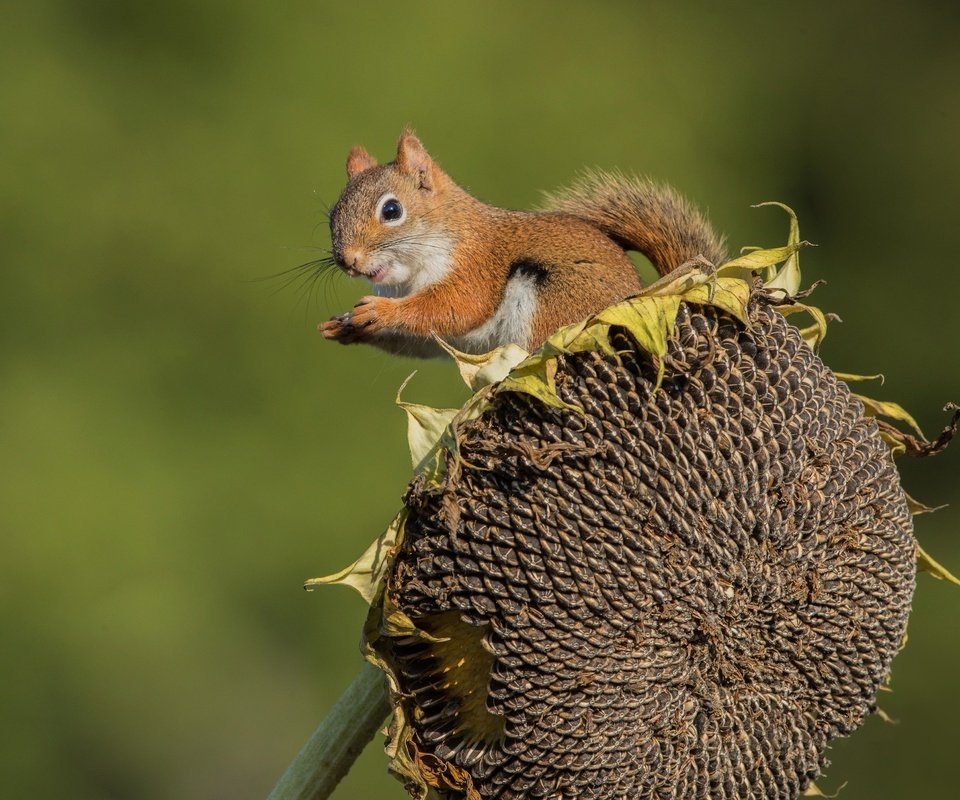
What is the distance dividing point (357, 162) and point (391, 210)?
0.99ft

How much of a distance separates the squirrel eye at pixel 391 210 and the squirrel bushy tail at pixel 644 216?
Answer: 38 centimetres

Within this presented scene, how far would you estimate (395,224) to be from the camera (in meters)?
3.25

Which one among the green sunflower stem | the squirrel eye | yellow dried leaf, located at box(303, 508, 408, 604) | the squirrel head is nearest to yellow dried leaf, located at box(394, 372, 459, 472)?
yellow dried leaf, located at box(303, 508, 408, 604)

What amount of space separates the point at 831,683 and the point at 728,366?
0.59m

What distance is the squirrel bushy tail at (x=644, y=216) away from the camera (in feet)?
8.99

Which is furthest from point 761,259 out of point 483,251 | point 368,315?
point 483,251

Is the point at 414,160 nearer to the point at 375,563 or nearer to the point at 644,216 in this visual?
the point at 644,216

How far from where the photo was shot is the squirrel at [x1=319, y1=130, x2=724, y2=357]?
2.78 m

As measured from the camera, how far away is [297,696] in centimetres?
650

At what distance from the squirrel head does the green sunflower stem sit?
1120mm

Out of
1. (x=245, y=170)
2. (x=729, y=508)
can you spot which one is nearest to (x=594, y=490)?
(x=729, y=508)

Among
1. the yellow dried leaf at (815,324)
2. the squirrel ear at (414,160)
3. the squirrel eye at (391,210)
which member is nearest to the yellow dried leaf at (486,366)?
the yellow dried leaf at (815,324)

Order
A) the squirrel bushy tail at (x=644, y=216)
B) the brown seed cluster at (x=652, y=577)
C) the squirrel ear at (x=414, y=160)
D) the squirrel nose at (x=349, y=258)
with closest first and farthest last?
the brown seed cluster at (x=652, y=577) < the squirrel bushy tail at (x=644, y=216) < the squirrel nose at (x=349, y=258) < the squirrel ear at (x=414, y=160)

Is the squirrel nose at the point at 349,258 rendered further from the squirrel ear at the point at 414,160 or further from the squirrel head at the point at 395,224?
the squirrel ear at the point at 414,160
